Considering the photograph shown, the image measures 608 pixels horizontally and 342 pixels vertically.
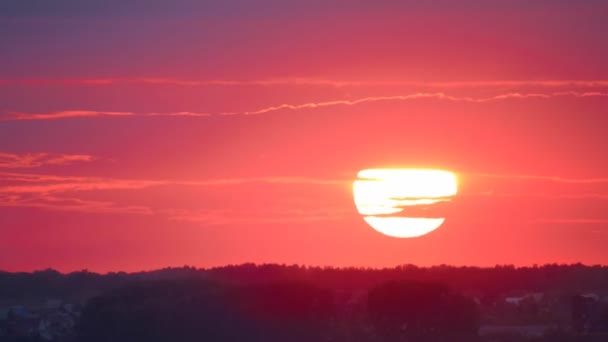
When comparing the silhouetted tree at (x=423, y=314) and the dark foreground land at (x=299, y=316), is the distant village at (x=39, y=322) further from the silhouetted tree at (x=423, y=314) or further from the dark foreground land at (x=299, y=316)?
the silhouetted tree at (x=423, y=314)

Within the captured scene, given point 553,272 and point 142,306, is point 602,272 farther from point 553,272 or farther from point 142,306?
point 142,306

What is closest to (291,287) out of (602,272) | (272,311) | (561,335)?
(272,311)

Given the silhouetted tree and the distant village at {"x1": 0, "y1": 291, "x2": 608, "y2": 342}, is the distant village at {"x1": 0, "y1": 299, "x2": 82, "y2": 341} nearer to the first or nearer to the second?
the distant village at {"x1": 0, "y1": 291, "x2": 608, "y2": 342}

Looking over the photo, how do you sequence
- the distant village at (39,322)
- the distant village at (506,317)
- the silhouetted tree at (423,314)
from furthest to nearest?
Answer: the distant village at (39,322)
the distant village at (506,317)
the silhouetted tree at (423,314)

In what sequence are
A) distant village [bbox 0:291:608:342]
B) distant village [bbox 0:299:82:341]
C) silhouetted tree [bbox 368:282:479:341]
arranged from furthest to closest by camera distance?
distant village [bbox 0:299:82:341] → distant village [bbox 0:291:608:342] → silhouetted tree [bbox 368:282:479:341]

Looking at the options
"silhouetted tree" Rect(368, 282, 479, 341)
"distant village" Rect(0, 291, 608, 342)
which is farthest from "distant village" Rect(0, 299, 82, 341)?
"silhouetted tree" Rect(368, 282, 479, 341)

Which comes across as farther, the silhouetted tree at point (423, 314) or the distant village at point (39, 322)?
the distant village at point (39, 322)

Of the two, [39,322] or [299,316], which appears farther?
[39,322]

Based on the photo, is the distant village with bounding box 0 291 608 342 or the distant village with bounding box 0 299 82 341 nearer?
the distant village with bounding box 0 291 608 342

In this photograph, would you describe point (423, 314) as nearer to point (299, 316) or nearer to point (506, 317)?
point (299, 316)

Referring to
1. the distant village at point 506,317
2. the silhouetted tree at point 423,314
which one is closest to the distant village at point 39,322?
the distant village at point 506,317

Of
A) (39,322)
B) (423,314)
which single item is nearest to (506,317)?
(423,314)
